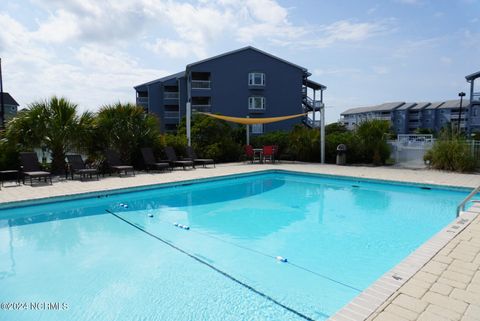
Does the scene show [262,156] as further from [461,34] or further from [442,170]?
[461,34]

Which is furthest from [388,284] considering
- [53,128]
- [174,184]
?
[53,128]

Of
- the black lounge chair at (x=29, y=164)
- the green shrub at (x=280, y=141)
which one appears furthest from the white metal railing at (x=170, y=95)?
the black lounge chair at (x=29, y=164)

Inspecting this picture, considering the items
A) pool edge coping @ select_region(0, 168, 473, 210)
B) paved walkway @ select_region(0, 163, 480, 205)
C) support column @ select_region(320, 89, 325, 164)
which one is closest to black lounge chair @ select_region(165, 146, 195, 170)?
paved walkway @ select_region(0, 163, 480, 205)

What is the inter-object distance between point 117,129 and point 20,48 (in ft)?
14.2

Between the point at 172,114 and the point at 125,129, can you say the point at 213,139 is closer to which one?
the point at 125,129

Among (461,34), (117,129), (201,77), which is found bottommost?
(117,129)

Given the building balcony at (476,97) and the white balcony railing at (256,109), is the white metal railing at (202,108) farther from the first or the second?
the building balcony at (476,97)

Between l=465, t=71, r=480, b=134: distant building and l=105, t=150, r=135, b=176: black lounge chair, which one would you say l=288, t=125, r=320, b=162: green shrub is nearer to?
l=105, t=150, r=135, b=176: black lounge chair

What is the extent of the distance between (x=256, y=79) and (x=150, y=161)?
68.4 ft

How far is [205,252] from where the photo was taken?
530 cm

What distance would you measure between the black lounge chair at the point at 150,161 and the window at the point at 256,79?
793 inches

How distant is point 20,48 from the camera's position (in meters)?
11.6

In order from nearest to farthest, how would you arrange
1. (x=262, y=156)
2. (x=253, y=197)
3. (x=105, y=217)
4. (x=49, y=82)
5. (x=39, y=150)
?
(x=105, y=217), (x=253, y=197), (x=39, y=150), (x=49, y=82), (x=262, y=156)

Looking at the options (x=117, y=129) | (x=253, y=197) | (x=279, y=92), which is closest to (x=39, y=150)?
(x=117, y=129)
